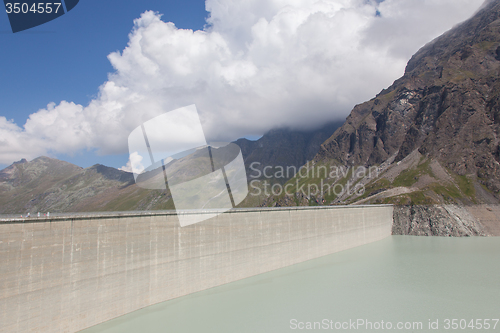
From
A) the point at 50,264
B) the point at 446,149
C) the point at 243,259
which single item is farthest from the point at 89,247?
the point at 446,149

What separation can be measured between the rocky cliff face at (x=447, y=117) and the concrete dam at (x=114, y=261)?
81.8 m

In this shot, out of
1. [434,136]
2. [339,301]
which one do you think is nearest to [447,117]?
[434,136]

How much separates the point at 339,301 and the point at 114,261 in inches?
718

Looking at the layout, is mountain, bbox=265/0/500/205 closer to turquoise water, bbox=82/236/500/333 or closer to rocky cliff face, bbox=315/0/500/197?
rocky cliff face, bbox=315/0/500/197

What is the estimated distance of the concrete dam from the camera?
16984 mm

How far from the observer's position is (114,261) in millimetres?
21234

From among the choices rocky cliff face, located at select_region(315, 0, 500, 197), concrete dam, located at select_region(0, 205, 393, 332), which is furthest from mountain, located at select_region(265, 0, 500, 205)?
concrete dam, located at select_region(0, 205, 393, 332)

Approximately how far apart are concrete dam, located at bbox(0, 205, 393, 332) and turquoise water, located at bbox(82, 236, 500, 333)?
1288mm

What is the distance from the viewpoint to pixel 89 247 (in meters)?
20.1

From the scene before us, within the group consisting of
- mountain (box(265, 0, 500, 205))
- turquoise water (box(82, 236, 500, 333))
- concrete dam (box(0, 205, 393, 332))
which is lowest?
turquoise water (box(82, 236, 500, 333))

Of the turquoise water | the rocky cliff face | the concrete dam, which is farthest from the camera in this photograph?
the rocky cliff face

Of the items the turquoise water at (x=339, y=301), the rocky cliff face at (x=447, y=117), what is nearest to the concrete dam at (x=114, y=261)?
the turquoise water at (x=339, y=301)

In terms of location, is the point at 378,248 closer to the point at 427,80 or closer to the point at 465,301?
the point at 465,301

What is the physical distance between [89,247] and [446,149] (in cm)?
10856
